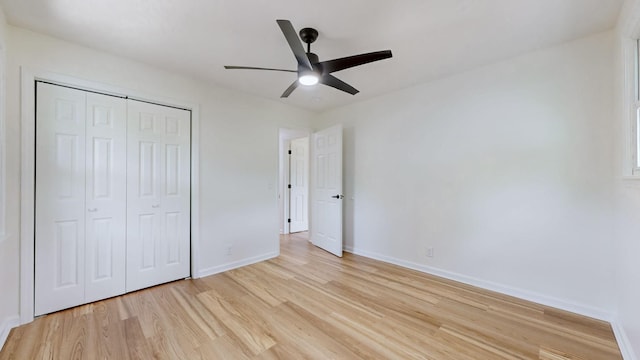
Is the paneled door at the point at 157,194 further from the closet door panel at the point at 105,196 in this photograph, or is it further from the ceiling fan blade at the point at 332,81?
the ceiling fan blade at the point at 332,81

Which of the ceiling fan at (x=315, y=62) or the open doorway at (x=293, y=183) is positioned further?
the open doorway at (x=293, y=183)

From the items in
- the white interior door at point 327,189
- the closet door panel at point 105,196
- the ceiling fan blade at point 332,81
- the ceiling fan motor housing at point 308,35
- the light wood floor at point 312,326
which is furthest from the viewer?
the white interior door at point 327,189

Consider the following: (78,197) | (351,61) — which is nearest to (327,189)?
(351,61)

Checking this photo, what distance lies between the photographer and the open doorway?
5.54m

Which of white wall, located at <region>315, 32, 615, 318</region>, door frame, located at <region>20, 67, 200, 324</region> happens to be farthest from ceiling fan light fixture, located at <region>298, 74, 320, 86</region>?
door frame, located at <region>20, 67, 200, 324</region>

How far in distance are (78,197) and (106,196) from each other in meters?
0.20

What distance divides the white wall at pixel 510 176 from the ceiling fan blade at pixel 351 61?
63.9 inches

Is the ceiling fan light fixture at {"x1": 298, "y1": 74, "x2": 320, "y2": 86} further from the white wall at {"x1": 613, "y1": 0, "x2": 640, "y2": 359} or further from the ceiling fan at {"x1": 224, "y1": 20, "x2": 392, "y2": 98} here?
the white wall at {"x1": 613, "y1": 0, "x2": 640, "y2": 359}

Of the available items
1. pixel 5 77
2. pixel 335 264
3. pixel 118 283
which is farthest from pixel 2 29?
pixel 335 264

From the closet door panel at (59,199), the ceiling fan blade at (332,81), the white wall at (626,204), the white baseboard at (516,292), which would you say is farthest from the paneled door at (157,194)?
the white wall at (626,204)

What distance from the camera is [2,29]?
1.89m

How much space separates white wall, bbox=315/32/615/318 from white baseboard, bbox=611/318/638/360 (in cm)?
16

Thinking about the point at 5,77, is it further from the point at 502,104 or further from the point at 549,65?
the point at 549,65

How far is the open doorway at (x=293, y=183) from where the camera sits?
5.54 meters
